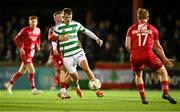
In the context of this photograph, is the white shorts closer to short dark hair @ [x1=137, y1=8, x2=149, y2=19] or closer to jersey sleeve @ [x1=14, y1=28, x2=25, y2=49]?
short dark hair @ [x1=137, y1=8, x2=149, y2=19]

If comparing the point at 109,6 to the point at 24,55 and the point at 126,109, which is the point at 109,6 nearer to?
the point at 24,55

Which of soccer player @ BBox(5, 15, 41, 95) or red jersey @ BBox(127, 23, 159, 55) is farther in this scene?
soccer player @ BBox(5, 15, 41, 95)

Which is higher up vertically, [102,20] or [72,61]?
[72,61]

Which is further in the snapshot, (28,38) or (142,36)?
(28,38)

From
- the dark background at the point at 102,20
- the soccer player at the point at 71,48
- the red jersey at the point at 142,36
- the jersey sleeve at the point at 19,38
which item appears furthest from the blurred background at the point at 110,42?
the red jersey at the point at 142,36

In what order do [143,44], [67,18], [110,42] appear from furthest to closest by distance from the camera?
[110,42]
[67,18]
[143,44]

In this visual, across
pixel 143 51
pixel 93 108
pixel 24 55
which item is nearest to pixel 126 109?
pixel 93 108

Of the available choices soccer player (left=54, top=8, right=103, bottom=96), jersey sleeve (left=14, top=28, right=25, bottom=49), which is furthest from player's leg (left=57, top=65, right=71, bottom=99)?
jersey sleeve (left=14, top=28, right=25, bottom=49)

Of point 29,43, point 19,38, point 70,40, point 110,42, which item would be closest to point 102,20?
point 110,42

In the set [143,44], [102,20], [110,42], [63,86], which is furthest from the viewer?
[102,20]

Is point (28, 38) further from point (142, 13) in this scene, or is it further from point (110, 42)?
point (110, 42)

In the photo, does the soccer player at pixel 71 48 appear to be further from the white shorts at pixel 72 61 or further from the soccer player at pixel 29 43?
the soccer player at pixel 29 43

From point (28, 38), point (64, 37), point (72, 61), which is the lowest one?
point (72, 61)

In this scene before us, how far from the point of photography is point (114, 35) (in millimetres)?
25453
